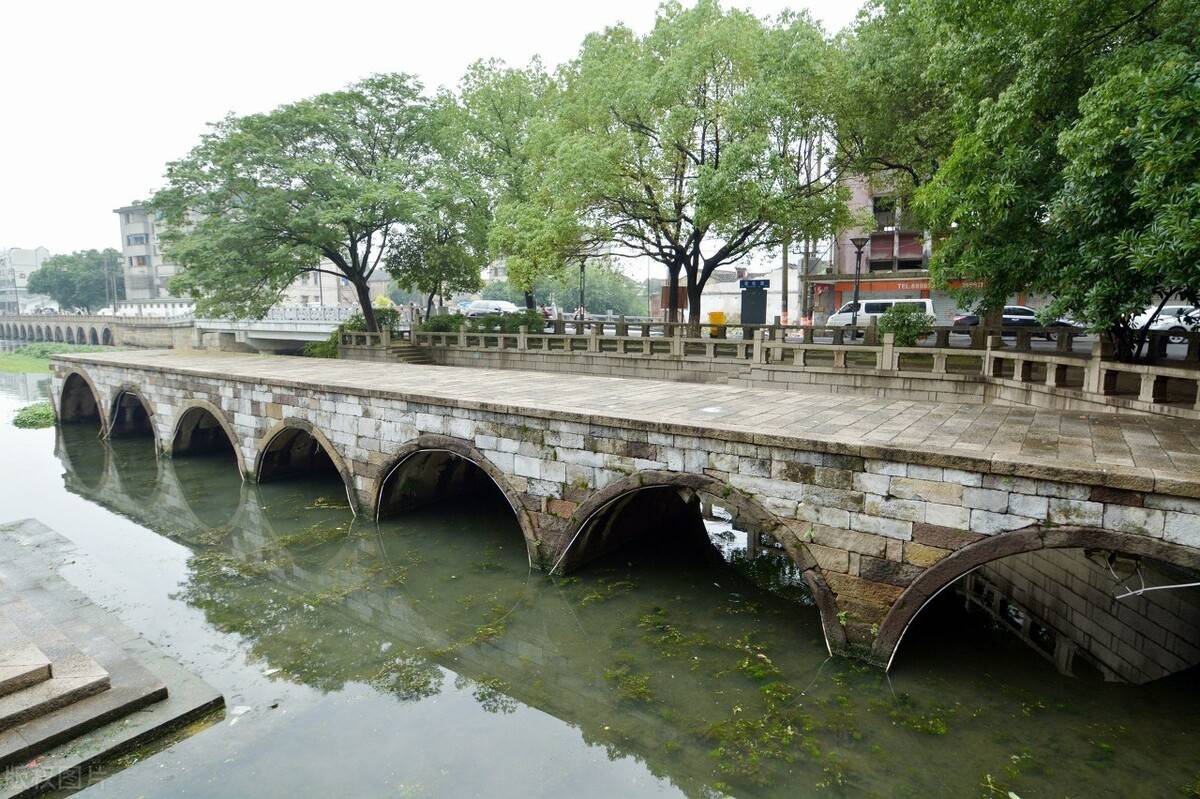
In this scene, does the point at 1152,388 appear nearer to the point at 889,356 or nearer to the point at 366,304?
the point at 889,356

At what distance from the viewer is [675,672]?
822 cm

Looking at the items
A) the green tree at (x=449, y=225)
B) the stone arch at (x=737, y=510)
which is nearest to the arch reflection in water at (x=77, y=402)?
the green tree at (x=449, y=225)

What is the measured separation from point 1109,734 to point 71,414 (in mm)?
32158

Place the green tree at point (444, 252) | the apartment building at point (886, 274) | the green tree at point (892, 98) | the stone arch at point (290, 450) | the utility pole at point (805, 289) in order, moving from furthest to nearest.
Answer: the utility pole at point (805, 289)
the apartment building at point (886, 274)
the green tree at point (444, 252)
the green tree at point (892, 98)
the stone arch at point (290, 450)

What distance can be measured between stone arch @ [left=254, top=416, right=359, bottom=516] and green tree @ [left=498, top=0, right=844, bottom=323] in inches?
370

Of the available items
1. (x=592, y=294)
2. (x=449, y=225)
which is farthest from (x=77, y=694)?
(x=592, y=294)

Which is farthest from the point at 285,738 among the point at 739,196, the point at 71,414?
the point at 71,414

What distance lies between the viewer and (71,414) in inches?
1024

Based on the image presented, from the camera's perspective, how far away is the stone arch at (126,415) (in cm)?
2236

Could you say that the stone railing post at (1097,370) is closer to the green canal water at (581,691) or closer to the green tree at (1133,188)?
the green tree at (1133,188)

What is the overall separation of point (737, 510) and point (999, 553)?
3134mm

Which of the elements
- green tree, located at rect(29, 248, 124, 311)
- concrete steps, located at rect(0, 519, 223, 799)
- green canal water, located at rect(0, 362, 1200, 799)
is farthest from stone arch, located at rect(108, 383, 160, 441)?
green tree, located at rect(29, 248, 124, 311)

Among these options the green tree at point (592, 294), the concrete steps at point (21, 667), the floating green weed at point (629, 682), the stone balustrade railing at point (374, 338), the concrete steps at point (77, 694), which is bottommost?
the floating green weed at point (629, 682)

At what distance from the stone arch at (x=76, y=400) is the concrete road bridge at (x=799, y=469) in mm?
14426
